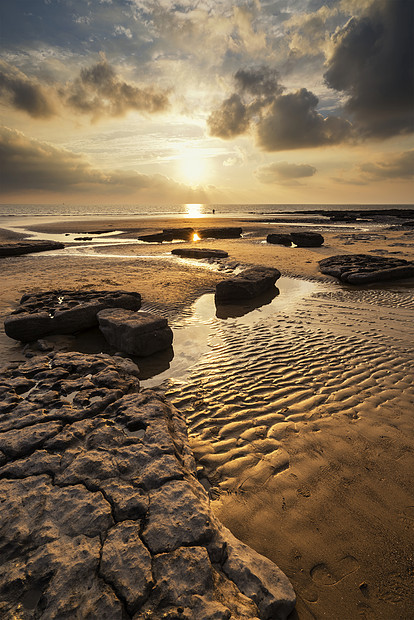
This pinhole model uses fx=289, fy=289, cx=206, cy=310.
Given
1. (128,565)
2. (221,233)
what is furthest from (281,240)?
(128,565)

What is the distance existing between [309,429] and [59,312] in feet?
19.4

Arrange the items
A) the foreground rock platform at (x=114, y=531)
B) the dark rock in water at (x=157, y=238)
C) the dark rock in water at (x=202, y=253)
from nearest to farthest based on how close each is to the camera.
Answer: the foreground rock platform at (x=114, y=531), the dark rock in water at (x=202, y=253), the dark rock in water at (x=157, y=238)

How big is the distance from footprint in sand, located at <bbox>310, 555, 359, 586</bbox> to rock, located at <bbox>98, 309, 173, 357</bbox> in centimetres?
451

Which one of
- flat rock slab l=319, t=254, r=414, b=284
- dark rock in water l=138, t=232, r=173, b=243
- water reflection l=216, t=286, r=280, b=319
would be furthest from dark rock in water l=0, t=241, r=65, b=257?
flat rock slab l=319, t=254, r=414, b=284

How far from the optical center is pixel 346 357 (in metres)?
5.77

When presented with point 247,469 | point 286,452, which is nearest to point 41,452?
A: point 247,469

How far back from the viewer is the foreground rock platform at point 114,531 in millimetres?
1723

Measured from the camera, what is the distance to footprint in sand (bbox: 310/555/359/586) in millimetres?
2244

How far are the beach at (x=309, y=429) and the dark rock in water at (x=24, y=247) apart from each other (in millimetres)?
12191

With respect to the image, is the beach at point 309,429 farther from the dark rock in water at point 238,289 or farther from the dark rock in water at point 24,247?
the dark rock in water at point 24,247

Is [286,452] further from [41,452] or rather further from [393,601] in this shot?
[41,452]

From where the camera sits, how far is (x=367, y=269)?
40.3 feet

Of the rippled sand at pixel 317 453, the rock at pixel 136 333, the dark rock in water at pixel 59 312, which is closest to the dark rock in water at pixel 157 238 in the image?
the dark rock in water at pixel 59 312

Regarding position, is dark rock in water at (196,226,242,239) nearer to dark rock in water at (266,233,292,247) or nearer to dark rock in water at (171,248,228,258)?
dark rock in water at (266,233,292,247)
